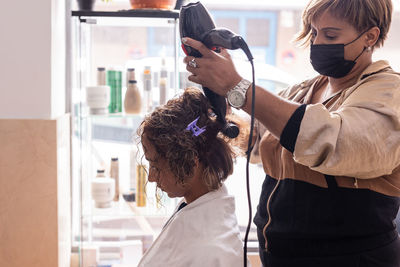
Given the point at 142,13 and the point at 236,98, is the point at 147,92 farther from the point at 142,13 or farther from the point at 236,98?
the point at 236,98

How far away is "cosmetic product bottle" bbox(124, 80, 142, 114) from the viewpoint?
209cm

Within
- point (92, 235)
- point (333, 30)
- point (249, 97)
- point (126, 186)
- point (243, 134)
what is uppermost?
point (333, 30)

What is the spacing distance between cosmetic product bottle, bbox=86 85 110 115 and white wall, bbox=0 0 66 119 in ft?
0.92

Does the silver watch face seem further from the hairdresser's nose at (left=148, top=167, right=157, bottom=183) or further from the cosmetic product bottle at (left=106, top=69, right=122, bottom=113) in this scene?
the cosmetic product bottle at (left=106, top=69, right=122, bottom=113)

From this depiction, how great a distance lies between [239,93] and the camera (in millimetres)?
1082

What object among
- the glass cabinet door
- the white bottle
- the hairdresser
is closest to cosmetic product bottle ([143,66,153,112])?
the glass cabinet door

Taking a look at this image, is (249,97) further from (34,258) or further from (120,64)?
(120,64)

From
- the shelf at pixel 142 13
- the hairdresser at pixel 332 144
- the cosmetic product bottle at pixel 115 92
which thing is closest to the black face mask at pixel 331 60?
the hairdresser at pixel 332 144

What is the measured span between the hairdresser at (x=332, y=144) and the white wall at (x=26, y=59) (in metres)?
0.86

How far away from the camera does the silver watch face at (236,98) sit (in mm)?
1082

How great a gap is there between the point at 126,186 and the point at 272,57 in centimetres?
101

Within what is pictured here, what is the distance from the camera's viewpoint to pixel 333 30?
126cm

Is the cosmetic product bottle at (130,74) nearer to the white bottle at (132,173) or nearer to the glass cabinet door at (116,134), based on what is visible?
the glass cabinet door at (116,134)

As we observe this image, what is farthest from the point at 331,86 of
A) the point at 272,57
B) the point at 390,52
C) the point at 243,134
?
the point at 390,52
